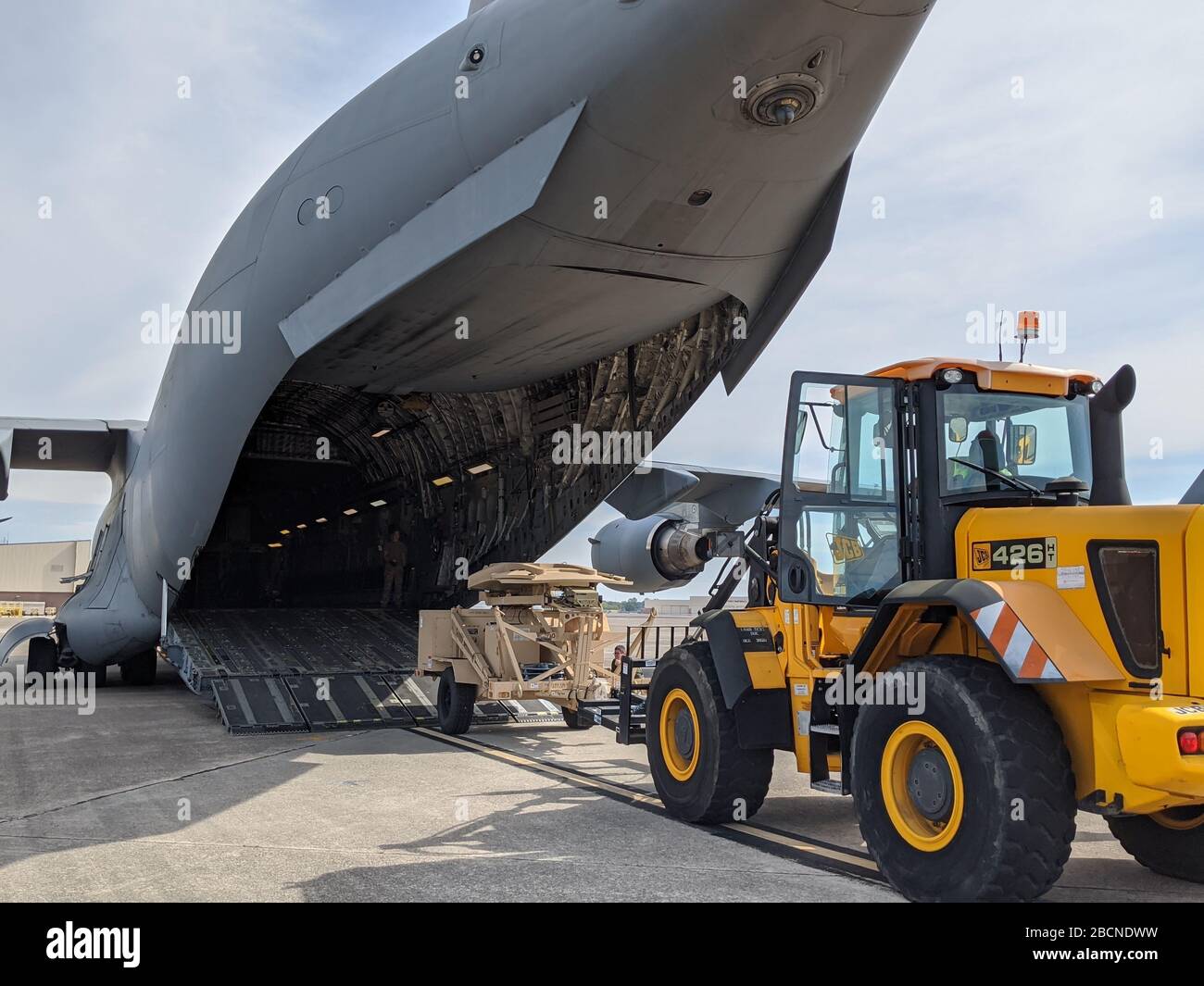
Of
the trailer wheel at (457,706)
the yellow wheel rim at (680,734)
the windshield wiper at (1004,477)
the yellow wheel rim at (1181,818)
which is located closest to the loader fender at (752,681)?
the yellow wheel rim at (680,734)

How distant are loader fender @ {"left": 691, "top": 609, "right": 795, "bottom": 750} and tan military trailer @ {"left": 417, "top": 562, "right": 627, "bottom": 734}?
4460mm

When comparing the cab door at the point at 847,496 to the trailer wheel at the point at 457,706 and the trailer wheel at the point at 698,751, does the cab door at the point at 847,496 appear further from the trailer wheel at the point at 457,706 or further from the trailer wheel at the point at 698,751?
the trailer wheel at the point at 457,706

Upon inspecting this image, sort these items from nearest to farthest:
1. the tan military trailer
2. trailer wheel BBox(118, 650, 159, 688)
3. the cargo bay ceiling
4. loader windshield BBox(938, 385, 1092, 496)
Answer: loader windshield BBox(938, 385, 1092, 496) → the tan military trailer → the cargo bay ceiling → trailer wheel BBox(118, 650, 159, 688)

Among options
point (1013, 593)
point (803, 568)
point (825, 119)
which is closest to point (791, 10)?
point (825, 119)

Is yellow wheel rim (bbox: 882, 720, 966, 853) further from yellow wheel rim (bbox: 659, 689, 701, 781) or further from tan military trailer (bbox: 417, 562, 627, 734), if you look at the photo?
tan military trailer (bbox: 417, 562, 627, 734)

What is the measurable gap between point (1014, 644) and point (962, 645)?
0.87 m

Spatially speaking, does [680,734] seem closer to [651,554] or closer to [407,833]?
[407,833]

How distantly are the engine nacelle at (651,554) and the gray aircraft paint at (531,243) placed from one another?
0.80 metres

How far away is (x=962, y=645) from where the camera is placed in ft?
17.4

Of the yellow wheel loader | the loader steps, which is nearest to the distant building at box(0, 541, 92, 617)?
the loader steps

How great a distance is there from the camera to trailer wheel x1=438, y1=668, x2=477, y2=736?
433 inches

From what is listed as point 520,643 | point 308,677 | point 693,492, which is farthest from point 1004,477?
point 693,492

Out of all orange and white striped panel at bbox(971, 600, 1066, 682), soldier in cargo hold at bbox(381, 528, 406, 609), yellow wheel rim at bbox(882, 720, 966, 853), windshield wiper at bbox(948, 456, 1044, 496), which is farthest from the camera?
soldier in cargo hold at bbox(381, 528, 406, 609)
